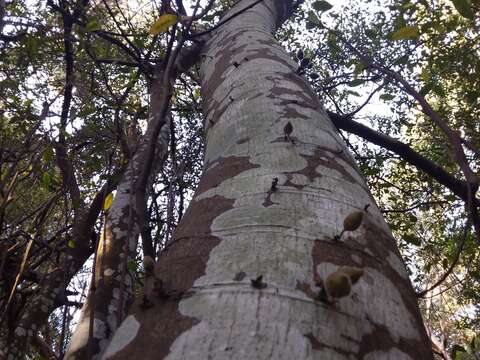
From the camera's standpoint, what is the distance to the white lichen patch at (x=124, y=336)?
1.92 feet

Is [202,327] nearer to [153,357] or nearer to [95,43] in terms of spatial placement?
[153,357]

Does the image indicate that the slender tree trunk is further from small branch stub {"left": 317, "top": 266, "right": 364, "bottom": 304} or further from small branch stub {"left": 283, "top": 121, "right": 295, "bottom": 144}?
small branch stub {"left": 317, "top": 266, "right": 364, "bottom": 304}

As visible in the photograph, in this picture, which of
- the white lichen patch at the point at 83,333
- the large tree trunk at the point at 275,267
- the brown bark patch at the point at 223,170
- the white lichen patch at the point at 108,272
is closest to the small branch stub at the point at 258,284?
the large tree trunk at the point at 275,267

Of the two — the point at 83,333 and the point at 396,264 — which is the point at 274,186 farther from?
the point at 83,333

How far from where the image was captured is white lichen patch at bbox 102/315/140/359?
1.92 feet

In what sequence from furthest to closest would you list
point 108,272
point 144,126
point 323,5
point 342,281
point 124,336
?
point 144,126 → point 108,272 → point 323,5 → point 124,336 → point 342,281

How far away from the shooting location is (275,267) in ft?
2.04

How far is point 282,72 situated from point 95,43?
3.18 m

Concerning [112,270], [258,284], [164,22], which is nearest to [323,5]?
[164,22]

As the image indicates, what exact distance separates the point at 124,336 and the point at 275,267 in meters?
0.23

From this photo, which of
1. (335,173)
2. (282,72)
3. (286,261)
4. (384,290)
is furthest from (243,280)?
(282,72)

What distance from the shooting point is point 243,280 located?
0.60 meters

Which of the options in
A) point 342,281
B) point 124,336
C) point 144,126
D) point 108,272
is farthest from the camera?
point 144,126

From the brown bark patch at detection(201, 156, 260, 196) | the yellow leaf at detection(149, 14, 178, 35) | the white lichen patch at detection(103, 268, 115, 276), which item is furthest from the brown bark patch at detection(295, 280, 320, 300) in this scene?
the white lichen patch at detection(103, 268, 115, 276)
